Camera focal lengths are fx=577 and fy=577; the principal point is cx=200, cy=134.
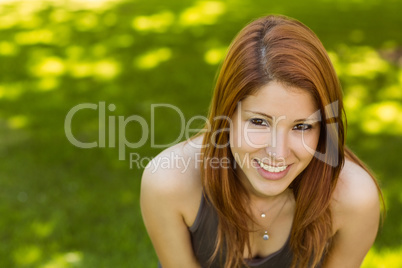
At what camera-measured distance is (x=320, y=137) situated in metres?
2.59

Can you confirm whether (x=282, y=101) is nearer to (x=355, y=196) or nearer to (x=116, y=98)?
(x=355, y=196)

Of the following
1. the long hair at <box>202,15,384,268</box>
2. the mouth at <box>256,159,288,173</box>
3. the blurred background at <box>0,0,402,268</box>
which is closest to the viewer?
the long hair at <box>202,15,384,268</box>

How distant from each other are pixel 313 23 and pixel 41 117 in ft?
14.4

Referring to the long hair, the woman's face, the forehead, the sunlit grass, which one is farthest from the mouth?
the sunlit grass

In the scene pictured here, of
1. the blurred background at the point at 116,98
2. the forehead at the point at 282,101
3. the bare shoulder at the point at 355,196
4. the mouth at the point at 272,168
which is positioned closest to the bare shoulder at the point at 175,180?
the mouth at the point at 272,168

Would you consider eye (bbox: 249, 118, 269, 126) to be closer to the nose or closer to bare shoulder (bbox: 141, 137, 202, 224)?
the nose

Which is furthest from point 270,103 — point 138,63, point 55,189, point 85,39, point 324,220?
point 85,39

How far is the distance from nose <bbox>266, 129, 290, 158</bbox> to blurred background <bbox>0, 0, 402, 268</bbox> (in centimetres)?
194

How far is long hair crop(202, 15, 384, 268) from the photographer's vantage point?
2.29 meters

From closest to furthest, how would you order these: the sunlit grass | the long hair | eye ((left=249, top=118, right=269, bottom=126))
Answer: the long hair < eye ((left=249, top=118, right=269, bottom=126)) < the sunlit grass

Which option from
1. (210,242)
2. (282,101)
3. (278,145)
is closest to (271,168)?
(278,145)

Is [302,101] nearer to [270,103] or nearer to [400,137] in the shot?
[270,103]

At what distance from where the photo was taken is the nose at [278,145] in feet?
7.98

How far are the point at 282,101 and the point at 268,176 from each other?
42 cm
